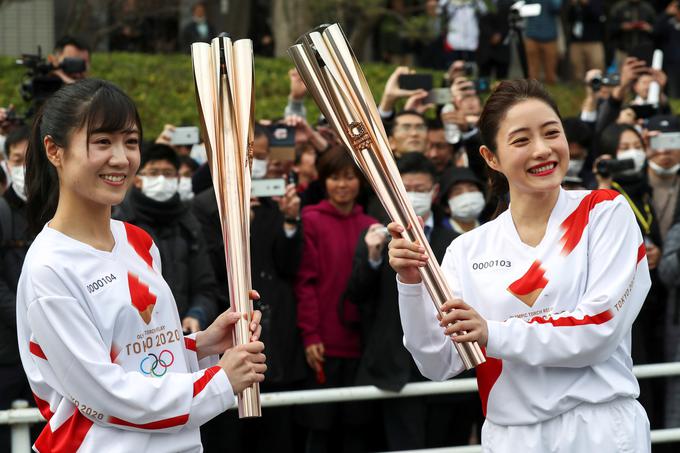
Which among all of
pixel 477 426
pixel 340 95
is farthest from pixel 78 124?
pixel 477 426

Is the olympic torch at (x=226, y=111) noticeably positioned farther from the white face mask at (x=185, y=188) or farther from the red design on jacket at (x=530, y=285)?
the white face mask at (x=185, y=188)

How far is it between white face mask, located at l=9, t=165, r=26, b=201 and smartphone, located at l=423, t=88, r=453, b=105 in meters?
2.18

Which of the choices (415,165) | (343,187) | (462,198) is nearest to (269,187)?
(343,187)

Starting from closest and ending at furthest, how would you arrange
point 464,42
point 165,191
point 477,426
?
point 165,191
point 477,426
point 464,42

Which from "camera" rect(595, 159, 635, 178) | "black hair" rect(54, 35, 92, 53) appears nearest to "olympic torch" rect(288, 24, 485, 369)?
"camera" rect(595, 159, 635, 178)

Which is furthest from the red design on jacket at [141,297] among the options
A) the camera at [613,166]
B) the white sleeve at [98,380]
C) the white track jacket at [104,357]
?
the camera at [613,166]

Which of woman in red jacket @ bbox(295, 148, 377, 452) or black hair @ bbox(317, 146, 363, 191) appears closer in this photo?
Result: woman in red jacket @ bbox(295, 148, 377, 452)

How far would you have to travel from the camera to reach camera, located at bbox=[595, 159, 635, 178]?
5.38 m

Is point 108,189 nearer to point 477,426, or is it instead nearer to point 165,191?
point 165,191

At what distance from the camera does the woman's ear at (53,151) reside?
9.18ft

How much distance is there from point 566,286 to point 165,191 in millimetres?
2433

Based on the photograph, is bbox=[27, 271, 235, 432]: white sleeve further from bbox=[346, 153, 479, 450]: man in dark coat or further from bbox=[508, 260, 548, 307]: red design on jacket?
bbox=[346, 153, 479, 450]: man in dark coat

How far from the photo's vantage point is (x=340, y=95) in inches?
121

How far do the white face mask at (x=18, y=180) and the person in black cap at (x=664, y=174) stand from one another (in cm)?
285
